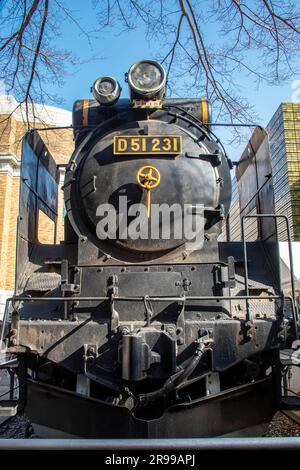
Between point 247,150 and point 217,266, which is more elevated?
point 247,150

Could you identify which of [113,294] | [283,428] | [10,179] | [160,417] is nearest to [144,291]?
[113,294]

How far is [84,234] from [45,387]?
4.68 ft

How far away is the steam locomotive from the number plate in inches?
→ 0.4

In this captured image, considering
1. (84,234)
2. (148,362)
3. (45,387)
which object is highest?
(84,234)

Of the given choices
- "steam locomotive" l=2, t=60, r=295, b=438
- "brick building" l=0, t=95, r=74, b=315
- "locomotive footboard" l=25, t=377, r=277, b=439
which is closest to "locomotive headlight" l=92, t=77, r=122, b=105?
"steam locomotive" l=2, t=60, r=295, b=438

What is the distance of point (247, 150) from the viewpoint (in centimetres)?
525

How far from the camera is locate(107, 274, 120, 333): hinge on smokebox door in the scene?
322cm

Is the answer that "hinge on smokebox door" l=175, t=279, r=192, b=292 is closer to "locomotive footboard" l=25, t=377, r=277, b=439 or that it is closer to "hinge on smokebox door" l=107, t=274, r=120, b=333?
"hinge on smokebox door" l=107, t=274, r=120, b=333

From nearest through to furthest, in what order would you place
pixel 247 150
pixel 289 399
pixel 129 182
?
pixel 289 399
pixel 129 182
pixel 247 150

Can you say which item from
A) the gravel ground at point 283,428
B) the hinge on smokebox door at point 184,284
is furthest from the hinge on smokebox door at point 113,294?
the gravel ground at point 283,428

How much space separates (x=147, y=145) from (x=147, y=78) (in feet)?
2.58

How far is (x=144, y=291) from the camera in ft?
11.7

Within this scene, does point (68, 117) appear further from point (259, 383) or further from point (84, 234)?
point (259, 383)

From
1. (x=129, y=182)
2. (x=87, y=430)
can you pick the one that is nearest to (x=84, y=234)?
(x=129, y=182)
